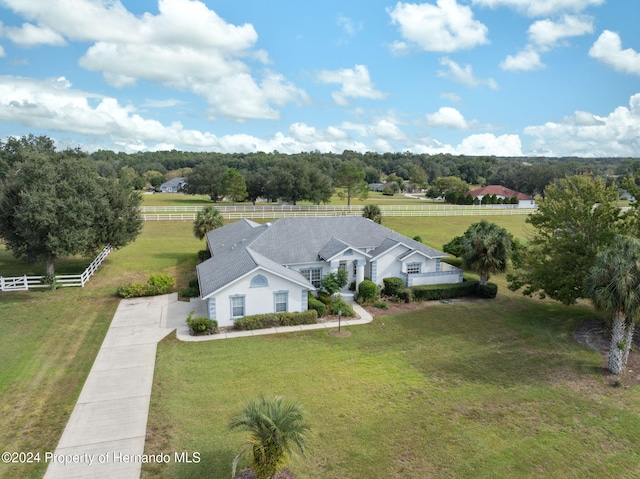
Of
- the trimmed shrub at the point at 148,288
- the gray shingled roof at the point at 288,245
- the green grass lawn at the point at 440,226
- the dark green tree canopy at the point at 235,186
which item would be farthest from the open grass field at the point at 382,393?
the dark green tree canopy at the point at 235,186

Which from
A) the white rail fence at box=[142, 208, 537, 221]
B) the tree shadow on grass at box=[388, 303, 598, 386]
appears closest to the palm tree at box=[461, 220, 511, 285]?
the tree shadow on grass at box=[388, 303, 598, 386]

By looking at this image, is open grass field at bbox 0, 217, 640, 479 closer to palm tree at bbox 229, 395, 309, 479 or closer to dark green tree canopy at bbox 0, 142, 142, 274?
palm tree at bbox 229, 395, 309, 479

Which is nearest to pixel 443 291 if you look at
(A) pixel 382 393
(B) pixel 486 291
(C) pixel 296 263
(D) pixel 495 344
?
(B) pixel 486 291

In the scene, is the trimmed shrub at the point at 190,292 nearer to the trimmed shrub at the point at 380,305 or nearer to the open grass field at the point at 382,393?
the open grass field at the point at 382,393

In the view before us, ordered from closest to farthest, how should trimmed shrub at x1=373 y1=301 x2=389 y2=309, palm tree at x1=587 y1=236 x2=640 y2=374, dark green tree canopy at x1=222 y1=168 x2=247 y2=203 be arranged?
palm tree at x1=587 y1=236 x2=640 y2=374 < trimmed shrub at x1=373 y1=301 x2=389 y2=309 < dark green tree canopy at x1=222 y1=168 x2=247 y2=203

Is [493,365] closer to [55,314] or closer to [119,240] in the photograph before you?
[55,314]

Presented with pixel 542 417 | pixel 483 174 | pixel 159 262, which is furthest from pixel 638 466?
pixel 483 174

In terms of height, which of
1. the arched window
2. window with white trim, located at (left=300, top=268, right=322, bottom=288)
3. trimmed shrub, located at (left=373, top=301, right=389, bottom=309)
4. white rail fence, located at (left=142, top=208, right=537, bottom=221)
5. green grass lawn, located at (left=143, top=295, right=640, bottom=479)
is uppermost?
white rail fence, located at (left=142, top=208, right=537, bottom=221)
